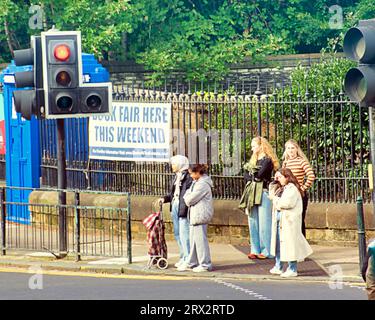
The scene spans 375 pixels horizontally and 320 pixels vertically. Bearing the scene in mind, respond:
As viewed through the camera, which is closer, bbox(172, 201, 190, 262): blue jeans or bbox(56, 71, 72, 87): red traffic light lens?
bbox(172, 201, 190, 262): blue jeans

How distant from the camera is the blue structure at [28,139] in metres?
25.0

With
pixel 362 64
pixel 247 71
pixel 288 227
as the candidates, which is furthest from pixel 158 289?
pixel 247 71

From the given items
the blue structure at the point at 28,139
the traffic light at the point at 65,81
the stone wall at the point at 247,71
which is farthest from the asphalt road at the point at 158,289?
the stone wall at the point at 247,71

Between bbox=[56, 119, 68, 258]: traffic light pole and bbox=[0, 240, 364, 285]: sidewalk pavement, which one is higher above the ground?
bbox=[56, 119, 68, 258]: traffic light pole

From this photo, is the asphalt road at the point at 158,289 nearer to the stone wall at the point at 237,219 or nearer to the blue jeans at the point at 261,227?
the blue jeans at the point at 261,227

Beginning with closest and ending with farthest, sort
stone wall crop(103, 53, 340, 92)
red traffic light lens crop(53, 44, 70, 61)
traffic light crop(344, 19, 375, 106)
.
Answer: traffic light crop(344, 19, 375, 106), red traffic light lens crop(53, 44, 70, 61), stone wall crop(103, 53, 340, 92)

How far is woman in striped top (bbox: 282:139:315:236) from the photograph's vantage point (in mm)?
20812

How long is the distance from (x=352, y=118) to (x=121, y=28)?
1358cm

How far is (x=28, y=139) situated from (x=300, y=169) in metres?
→ 6.31

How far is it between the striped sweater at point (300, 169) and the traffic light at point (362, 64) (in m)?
7.63

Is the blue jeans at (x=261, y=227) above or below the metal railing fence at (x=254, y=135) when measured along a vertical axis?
below

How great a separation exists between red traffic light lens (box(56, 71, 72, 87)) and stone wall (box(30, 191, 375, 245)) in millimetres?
2583

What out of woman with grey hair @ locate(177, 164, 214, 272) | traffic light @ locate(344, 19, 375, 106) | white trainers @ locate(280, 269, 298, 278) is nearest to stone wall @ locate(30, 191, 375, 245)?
white trainers @ locate(280, 269, 298, 278)

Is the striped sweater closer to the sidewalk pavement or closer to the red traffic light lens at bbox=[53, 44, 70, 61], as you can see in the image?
the sidewalk pavement
